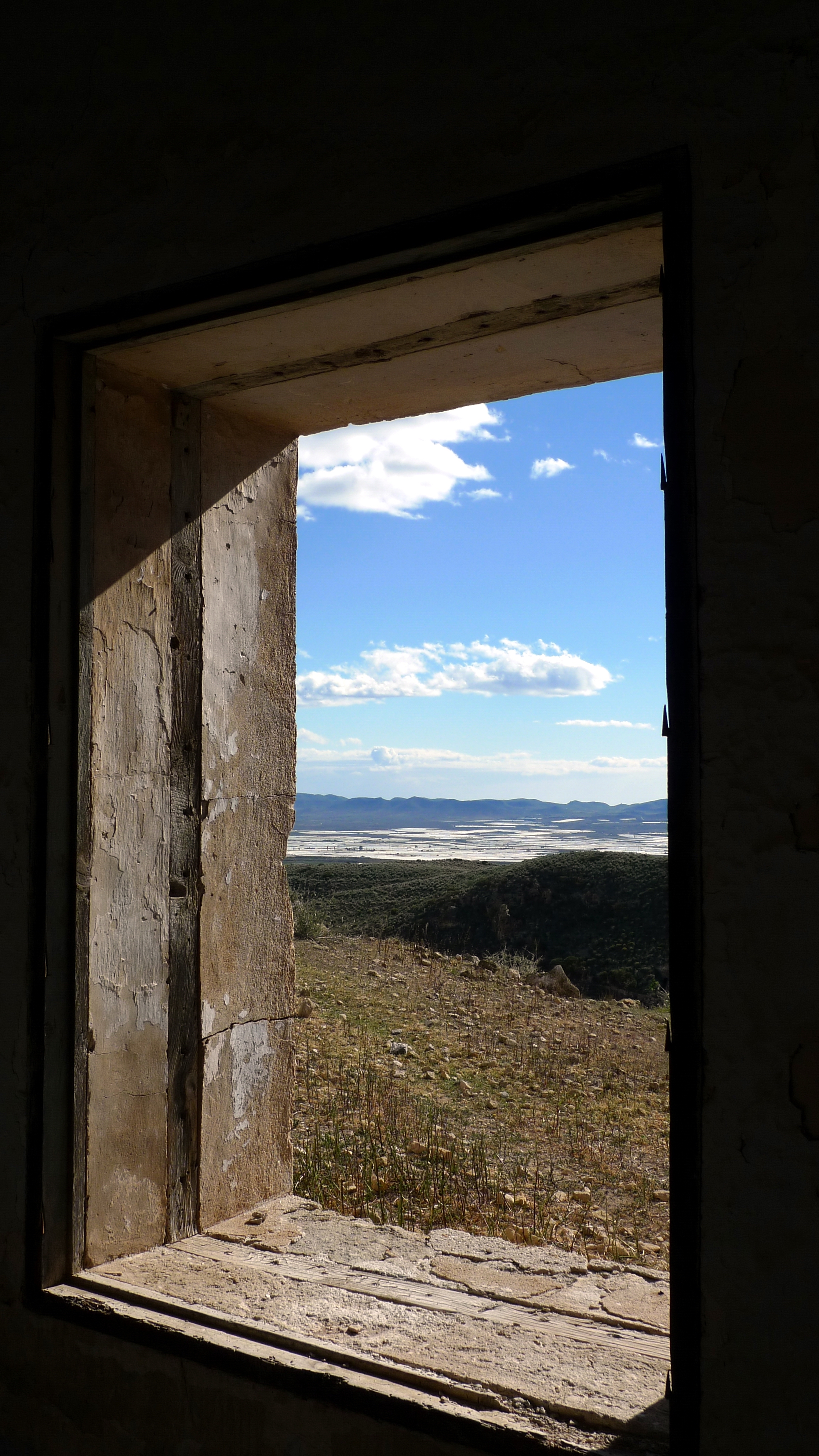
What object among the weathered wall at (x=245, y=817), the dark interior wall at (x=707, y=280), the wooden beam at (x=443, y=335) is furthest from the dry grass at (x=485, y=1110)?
the wooden beam at (x=443, y=335)

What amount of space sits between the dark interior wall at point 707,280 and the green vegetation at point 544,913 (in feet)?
23.9

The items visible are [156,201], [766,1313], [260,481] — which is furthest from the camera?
[260,481]

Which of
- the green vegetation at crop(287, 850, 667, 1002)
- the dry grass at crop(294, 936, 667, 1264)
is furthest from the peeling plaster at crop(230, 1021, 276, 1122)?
the green vegetation at crop(287, 850, 667, 1002)

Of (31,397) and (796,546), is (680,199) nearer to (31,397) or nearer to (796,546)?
(796,546)

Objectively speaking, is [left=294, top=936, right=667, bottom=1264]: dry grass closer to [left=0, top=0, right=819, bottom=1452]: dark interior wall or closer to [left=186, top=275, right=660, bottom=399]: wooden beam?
[left=0, top=0, right=819, bottom=1452]: dark interior wall

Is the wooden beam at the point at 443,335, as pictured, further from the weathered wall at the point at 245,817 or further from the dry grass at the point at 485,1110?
the dry grass at the point at 485,1110

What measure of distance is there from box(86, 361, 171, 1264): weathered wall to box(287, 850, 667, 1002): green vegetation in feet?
22.2

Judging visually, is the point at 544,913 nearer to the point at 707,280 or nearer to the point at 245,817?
the point at 245,817

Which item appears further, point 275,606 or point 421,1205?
point 421,1205

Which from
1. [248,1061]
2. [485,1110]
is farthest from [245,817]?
[485,1110]

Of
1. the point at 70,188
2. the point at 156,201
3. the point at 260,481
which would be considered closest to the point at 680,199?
the point at 156,201

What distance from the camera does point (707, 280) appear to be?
1.33 meters

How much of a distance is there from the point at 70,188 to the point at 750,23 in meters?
1.30

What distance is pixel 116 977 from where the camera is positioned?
2.04m
